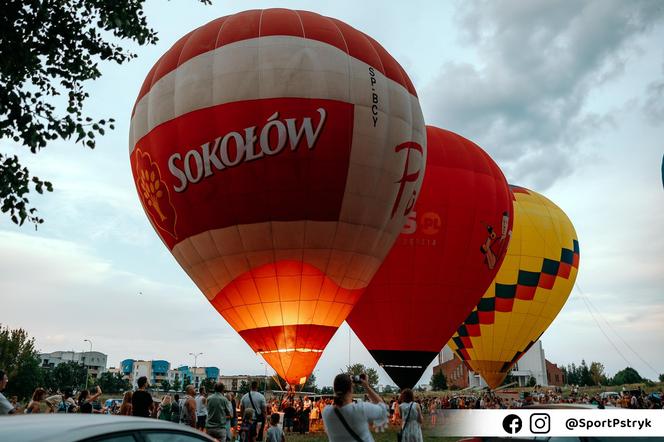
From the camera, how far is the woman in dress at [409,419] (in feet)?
27.1

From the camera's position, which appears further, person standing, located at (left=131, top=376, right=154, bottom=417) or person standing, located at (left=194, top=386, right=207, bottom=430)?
person standing, located at (left=194, top=386, right=207, bottom=430)

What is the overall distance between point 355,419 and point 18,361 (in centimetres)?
6484

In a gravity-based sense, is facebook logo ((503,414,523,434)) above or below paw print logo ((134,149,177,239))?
below

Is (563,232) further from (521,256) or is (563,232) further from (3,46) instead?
(3,46)

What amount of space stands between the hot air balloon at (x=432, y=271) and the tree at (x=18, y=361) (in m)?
49.0

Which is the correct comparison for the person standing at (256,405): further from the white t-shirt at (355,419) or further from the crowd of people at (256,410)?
the white t-shirt at (355,419)

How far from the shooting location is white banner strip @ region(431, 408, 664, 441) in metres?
5.72

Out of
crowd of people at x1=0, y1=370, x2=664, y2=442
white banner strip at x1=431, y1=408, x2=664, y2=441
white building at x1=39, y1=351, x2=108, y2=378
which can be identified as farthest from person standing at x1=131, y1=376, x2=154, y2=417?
white building at x1=39, y1=351, x2=108, y2=378

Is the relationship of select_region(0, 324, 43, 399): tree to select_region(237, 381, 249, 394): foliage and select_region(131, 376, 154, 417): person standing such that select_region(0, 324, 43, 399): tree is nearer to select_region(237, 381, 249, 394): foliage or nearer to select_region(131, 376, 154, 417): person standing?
select_region(237, 381, 249, 394): foliage

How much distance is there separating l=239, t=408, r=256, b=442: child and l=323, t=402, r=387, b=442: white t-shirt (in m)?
6.61

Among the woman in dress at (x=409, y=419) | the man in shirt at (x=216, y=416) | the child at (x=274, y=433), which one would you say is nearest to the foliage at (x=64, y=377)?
the man in shirt at (x=216, y=416)

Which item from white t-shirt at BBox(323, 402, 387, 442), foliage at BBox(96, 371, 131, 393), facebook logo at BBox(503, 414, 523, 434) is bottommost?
foliage at BBox(96, 371, 131, 393)

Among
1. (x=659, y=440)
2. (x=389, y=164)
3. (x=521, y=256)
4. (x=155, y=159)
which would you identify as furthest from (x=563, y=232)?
(x=659, y=440)

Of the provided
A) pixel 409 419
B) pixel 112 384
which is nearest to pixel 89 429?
pixel 409 419
